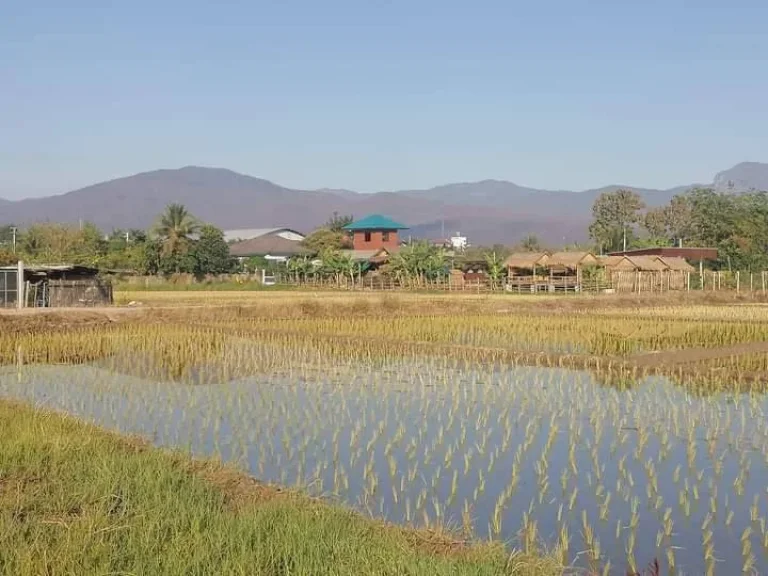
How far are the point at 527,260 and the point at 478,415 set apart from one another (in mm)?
29384

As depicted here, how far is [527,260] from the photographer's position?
123 ft

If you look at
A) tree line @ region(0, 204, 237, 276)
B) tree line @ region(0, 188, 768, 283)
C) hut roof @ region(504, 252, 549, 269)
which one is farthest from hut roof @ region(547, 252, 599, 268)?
tree line @ region(0, 204, 237, 276)

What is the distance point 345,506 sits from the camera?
5.15 metres

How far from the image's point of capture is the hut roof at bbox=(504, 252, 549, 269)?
3694 centimetres

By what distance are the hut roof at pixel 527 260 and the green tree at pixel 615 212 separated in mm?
22067

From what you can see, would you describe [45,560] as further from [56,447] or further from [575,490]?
[575,490]

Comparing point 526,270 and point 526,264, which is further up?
point 526,264

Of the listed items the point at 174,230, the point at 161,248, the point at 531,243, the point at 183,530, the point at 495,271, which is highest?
the point at 174,230

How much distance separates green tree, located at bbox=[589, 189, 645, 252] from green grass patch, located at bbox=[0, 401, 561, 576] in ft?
182

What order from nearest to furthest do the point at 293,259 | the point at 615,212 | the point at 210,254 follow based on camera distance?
the point at 210,254 < the point at 293,259 < the point at 615,212

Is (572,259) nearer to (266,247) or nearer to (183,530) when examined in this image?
(183,530)

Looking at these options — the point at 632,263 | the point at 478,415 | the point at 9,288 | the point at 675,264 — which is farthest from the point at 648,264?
the point at 478,415

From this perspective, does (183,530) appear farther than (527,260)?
No

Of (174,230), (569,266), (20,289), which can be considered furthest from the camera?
(174,230)
